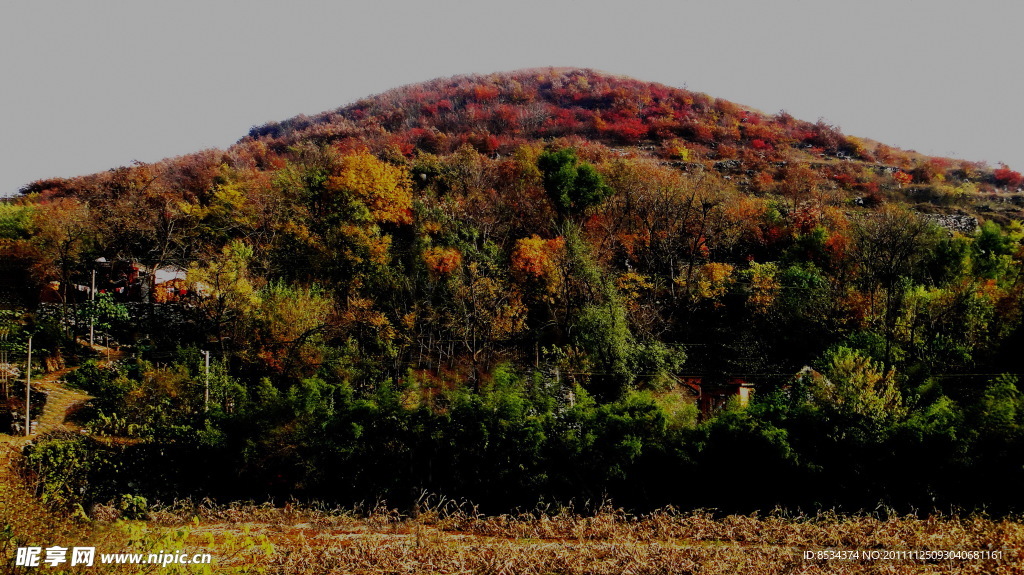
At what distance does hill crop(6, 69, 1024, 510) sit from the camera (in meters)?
12.3

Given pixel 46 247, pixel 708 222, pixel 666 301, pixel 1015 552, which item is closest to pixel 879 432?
pixel 1015 552

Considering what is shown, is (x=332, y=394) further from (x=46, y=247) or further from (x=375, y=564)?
(x=46, y=247)

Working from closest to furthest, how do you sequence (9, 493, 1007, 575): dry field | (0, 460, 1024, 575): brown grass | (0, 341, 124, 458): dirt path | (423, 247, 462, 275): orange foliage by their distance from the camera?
(0, 460, 1024, 575): brown grass < (9, 493, 1007, 575): dry field < (0, 341, 124, 458): dirt path < (423, 247, 462, 275): orange foliage

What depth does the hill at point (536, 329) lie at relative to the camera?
12.3 m

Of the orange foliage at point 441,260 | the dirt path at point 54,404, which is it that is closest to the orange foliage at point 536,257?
the orange foliage at point 441,260

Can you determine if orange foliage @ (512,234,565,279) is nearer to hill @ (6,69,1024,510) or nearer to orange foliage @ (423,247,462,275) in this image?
hill @ (6,69,1024,510)

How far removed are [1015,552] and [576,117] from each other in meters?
64.4

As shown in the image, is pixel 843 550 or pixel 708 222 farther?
pixel 708 222

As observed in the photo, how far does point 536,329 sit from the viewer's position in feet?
88.4

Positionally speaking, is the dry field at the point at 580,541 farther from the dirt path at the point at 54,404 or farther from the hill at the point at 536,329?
the dirt path at the point at 54,404

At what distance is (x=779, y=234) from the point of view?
3469 centimetres

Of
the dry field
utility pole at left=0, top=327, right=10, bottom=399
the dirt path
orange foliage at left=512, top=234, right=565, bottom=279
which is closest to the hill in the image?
orange foliage at left=512, top=234, right=565, bottom=279

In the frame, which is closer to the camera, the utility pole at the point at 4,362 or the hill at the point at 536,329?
the hill at the point at 536,329

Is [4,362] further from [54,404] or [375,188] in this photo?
[375,188]
